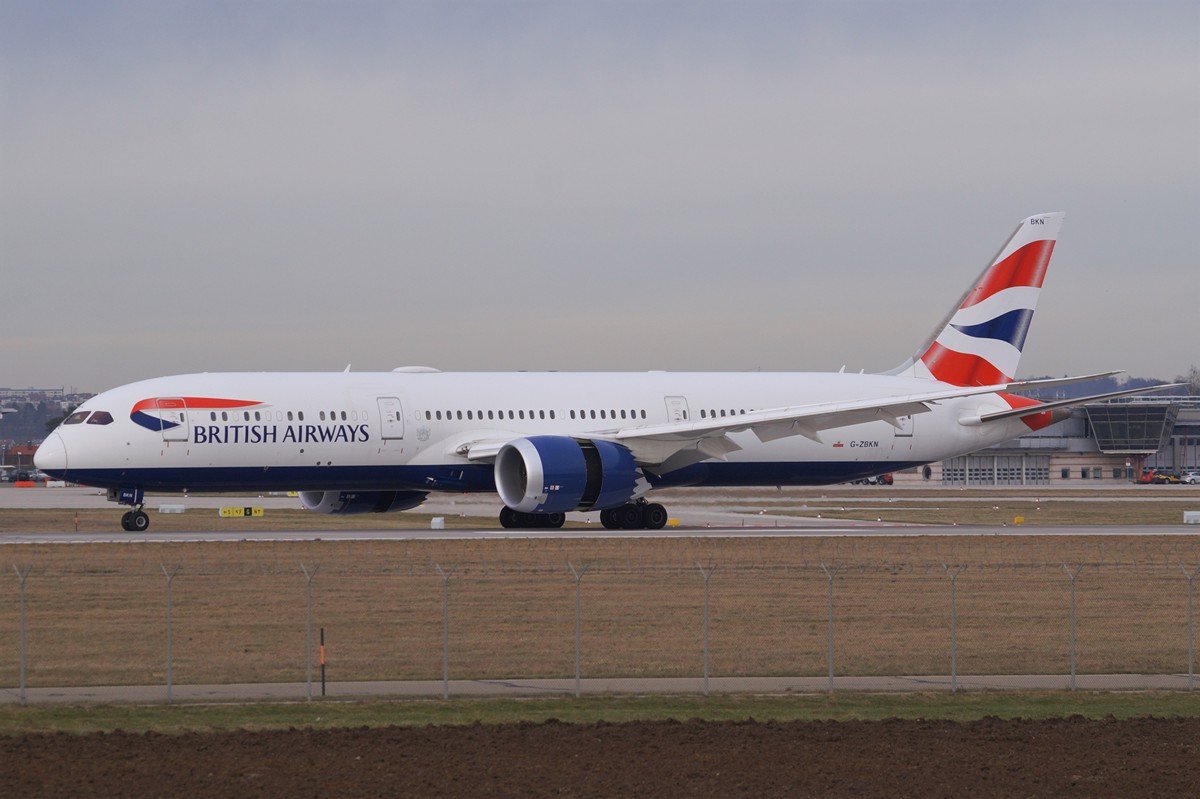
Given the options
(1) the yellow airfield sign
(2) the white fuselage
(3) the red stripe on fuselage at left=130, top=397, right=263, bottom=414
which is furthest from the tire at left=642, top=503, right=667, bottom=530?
(1) the yellow airfield sign

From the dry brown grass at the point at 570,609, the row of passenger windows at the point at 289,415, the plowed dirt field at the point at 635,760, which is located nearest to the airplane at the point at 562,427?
the row of passenger windows at the point at 289,415

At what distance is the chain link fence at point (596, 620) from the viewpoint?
2570 centimetres

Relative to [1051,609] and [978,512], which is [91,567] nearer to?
[1051,609]

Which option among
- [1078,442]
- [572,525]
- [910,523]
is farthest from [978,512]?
[1078,442]

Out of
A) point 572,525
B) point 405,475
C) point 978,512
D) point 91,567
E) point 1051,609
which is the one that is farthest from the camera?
point 978,512

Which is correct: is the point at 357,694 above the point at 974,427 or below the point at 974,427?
below

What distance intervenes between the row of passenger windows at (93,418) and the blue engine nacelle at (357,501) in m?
8.81

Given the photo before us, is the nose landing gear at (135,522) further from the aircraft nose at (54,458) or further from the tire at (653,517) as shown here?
the tire at (653,517)

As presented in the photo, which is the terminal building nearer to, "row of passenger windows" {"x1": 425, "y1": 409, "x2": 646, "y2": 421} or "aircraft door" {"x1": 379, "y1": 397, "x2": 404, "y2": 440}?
"row of passenger windows" {"x1": 425, "y1": 409, "x2": 646, "y2": 421}

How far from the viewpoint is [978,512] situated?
71.5 m

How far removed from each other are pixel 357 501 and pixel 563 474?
9.73 metres

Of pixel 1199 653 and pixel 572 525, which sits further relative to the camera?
pixel 572 525

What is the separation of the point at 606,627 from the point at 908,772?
11.6 meters

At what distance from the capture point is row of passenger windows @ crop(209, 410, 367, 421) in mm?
49281
